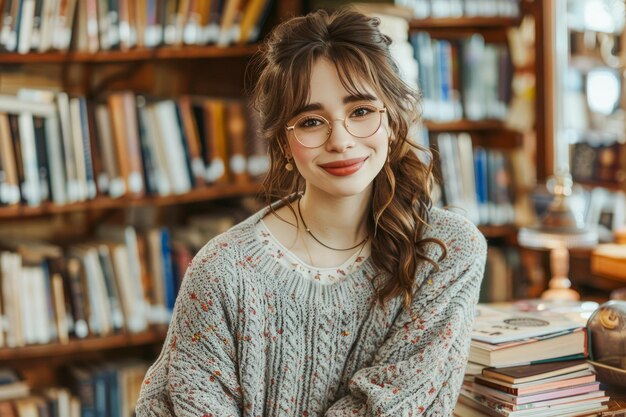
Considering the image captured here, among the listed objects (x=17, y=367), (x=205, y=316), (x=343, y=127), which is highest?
(x=343, y=127)

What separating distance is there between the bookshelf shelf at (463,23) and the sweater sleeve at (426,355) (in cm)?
220

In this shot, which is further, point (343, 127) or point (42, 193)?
point (42, 193)

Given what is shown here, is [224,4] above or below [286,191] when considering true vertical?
above

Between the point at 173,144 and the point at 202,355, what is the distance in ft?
5.50

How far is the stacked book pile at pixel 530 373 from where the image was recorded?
1.54 metres

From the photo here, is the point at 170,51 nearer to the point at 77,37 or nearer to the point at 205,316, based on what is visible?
the point at 77,37

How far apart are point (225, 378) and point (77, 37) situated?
1.81 m

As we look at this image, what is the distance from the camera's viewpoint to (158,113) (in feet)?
10.2

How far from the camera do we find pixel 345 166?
5.08 feet

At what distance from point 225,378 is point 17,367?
1.96 meters

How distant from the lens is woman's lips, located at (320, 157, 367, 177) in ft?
5.07

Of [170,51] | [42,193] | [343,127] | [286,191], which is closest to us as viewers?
[343,127]

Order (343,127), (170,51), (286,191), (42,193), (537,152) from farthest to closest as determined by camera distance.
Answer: (537,152), (170,51), (42,193), (286,191), (343,127)

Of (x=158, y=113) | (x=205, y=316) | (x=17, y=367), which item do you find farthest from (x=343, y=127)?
(x=17, y=367)
